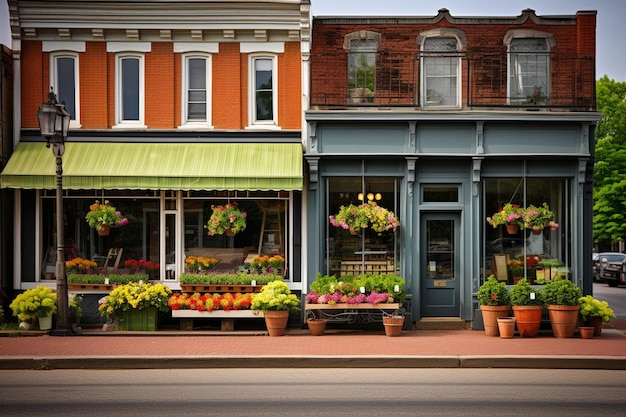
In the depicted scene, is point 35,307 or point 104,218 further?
point 104,218

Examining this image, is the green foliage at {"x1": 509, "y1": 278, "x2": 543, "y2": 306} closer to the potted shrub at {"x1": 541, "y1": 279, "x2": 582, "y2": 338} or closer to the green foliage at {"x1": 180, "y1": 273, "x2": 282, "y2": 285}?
the potted shrub at {"x1": 541, "y1": 279, "x2": 582, "y2": 338}

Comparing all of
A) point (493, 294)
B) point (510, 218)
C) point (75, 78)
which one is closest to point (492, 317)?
point (493, 294)

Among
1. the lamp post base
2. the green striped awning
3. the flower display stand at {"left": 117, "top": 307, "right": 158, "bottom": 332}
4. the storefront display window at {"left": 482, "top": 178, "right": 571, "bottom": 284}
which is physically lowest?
the lamp post base

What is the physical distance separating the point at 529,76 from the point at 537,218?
139 inches

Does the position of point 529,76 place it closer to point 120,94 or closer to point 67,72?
point 120,94

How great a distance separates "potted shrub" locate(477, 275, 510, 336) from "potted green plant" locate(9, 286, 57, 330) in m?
9.26

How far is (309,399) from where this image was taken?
970 cm

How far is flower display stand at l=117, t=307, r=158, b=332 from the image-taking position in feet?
51.6

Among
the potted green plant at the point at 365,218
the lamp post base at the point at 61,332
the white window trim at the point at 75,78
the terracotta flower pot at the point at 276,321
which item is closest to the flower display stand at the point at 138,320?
the lamp post base at the point at 61,332

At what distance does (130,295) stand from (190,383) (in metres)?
5.06

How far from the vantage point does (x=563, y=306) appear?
1520 cm

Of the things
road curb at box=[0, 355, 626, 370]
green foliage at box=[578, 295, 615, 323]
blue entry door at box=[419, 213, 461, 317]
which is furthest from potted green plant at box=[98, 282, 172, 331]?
green foliage at box=[578, 295, 615, 323]

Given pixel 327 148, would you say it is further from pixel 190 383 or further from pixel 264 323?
pixel 190 383

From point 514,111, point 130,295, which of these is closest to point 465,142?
point 514,111
